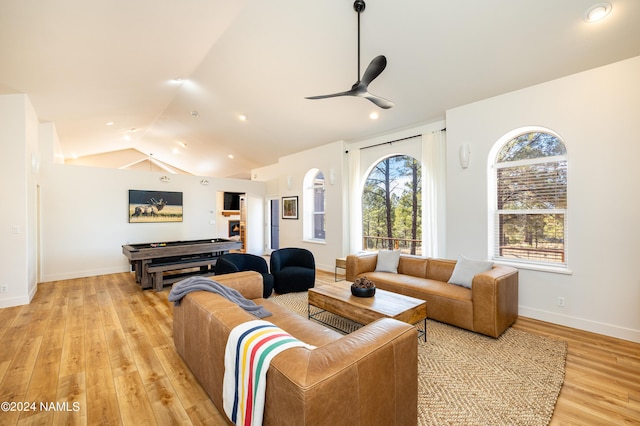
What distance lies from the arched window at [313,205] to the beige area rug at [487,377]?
4365 millimetres

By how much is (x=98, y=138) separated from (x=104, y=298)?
503 cm

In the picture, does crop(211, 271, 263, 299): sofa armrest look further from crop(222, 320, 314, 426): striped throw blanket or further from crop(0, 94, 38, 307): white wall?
crop(0, 94, 38, 307): white wall

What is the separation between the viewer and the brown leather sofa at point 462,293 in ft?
9.76

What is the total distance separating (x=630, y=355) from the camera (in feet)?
8.72

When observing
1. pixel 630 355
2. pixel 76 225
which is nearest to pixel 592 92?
pixel 630 355

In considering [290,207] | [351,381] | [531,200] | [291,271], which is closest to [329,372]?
[351,381]

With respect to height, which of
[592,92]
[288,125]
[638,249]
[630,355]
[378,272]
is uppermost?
[288,125]

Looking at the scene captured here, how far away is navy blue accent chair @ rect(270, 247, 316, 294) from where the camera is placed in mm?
4613

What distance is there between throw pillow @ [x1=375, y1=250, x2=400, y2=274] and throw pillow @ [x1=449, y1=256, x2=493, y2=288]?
917 millimetres

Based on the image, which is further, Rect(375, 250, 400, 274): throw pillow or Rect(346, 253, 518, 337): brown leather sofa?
Rect(375, 250, 400, 274): throw pillow

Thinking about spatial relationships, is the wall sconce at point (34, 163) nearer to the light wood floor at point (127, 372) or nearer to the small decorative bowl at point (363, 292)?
the light wood floor at point (127, 372)

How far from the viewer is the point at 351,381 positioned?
1241 mm

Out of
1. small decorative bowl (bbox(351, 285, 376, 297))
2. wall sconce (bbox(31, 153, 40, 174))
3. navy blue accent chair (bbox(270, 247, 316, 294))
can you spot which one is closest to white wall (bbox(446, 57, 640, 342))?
small decorative bowl (bbox(351, 285, 376, 297))

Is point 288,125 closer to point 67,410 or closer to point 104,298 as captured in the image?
point 104,298
